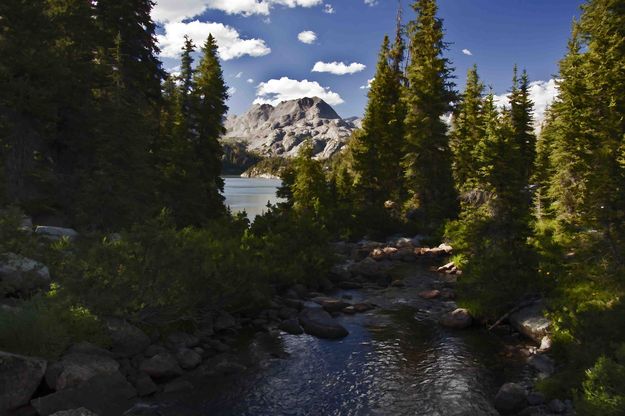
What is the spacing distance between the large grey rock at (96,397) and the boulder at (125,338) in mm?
1786

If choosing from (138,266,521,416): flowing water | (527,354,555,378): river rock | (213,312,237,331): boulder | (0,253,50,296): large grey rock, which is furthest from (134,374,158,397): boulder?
(527,354,555,378): river rock

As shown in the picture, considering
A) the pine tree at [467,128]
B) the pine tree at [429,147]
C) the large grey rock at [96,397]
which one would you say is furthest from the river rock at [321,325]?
the pine tree at [467,128]

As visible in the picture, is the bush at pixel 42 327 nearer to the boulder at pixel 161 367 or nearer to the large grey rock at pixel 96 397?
the large grey rock at pixel 96 397

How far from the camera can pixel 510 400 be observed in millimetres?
11492

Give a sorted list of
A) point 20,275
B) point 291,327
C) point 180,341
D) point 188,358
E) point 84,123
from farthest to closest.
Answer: point 84,123, point 291,327, point 180,341, point 188,358, point 20,275

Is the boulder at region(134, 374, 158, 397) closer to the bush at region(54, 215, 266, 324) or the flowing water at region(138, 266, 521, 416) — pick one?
the flowing water at region(138, 266, 521, 416)

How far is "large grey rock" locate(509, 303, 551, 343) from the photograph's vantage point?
1580cm

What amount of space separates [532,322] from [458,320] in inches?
105

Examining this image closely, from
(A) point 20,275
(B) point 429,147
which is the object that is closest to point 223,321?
(A) point 20,275

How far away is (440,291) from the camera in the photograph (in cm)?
2325

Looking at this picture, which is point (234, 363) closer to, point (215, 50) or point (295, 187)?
point (295, 187)

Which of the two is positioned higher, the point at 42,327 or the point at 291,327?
the point at 42,327

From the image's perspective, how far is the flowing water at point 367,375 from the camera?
11648 millimetres

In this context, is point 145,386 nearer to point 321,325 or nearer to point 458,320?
point 321,325
